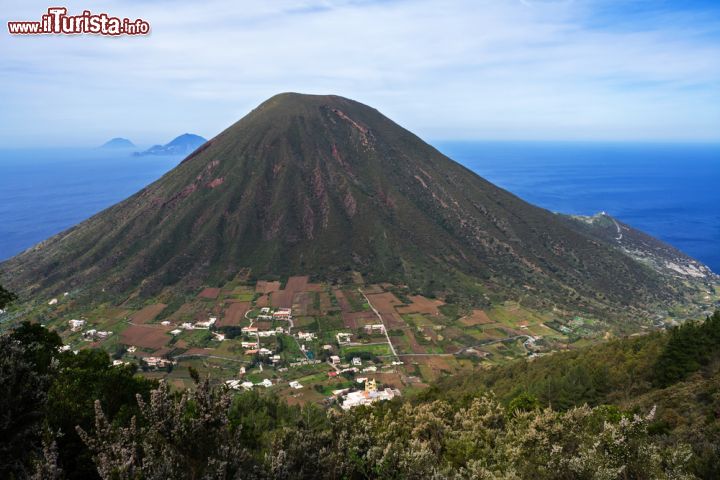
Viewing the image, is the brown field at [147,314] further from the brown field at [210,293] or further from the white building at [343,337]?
the white building at [343,337]

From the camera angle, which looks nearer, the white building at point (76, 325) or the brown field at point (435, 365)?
the brown field at point (435, 365)

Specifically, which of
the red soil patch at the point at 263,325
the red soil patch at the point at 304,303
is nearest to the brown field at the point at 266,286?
the red soil patch at the point at 304,303

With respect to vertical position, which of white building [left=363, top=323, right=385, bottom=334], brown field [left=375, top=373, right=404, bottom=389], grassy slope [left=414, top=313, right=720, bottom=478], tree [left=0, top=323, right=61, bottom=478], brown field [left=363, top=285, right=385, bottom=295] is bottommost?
brown field [left=375, top=373, right=404, bottom=389]

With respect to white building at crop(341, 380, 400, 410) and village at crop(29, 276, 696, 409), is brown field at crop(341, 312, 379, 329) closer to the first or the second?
village at crop(29, 276, 696, 409)

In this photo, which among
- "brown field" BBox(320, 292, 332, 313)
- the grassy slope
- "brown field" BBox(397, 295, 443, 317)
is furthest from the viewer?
"brown field" BBox(397, 295, 443, 317)

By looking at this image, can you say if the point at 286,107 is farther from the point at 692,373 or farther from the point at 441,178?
the point at 692,373

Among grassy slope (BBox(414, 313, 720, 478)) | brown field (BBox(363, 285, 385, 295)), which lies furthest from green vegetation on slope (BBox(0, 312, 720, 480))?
brown field (BBox(363, 285, 385, 295))

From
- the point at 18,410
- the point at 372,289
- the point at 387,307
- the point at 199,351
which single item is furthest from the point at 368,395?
the point at 18,410
